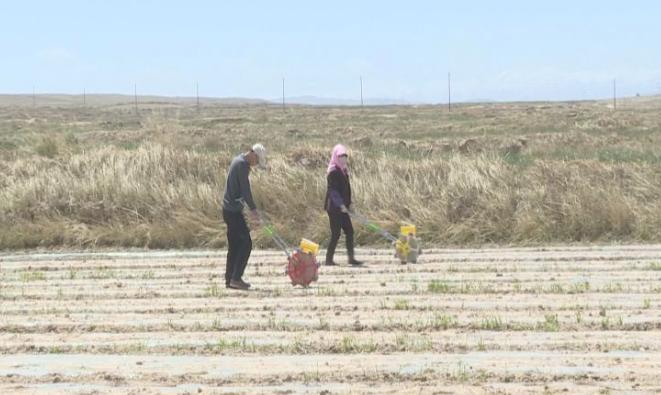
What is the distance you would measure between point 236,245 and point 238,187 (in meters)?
Answer: 0.71

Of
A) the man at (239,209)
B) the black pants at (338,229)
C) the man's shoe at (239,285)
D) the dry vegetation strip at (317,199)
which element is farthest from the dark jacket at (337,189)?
the dry vegetation strip at (317,199)

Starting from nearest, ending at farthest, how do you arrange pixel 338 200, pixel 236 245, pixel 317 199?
pixel 236 245
pixel 338 200
pixel 317 199

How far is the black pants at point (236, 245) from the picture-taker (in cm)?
1116

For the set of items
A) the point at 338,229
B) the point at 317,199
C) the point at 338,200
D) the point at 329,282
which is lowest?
the point at 329,282

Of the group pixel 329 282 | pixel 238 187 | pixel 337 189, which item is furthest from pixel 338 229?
pixel 238 187

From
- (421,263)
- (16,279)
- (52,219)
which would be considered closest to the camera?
(16,279)

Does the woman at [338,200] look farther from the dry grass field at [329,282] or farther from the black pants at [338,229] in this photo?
the dry grass field at [329,282]

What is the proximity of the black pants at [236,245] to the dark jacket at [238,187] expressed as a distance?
0.11 m

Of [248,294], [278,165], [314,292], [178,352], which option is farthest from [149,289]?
[278,165]

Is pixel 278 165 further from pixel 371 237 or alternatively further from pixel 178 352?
pixel 178 352

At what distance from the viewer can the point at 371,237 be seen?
15969 millimetres

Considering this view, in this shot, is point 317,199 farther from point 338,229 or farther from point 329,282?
point 329,282

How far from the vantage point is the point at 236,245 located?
11.2 m

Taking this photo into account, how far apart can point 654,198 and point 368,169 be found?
206 inches
